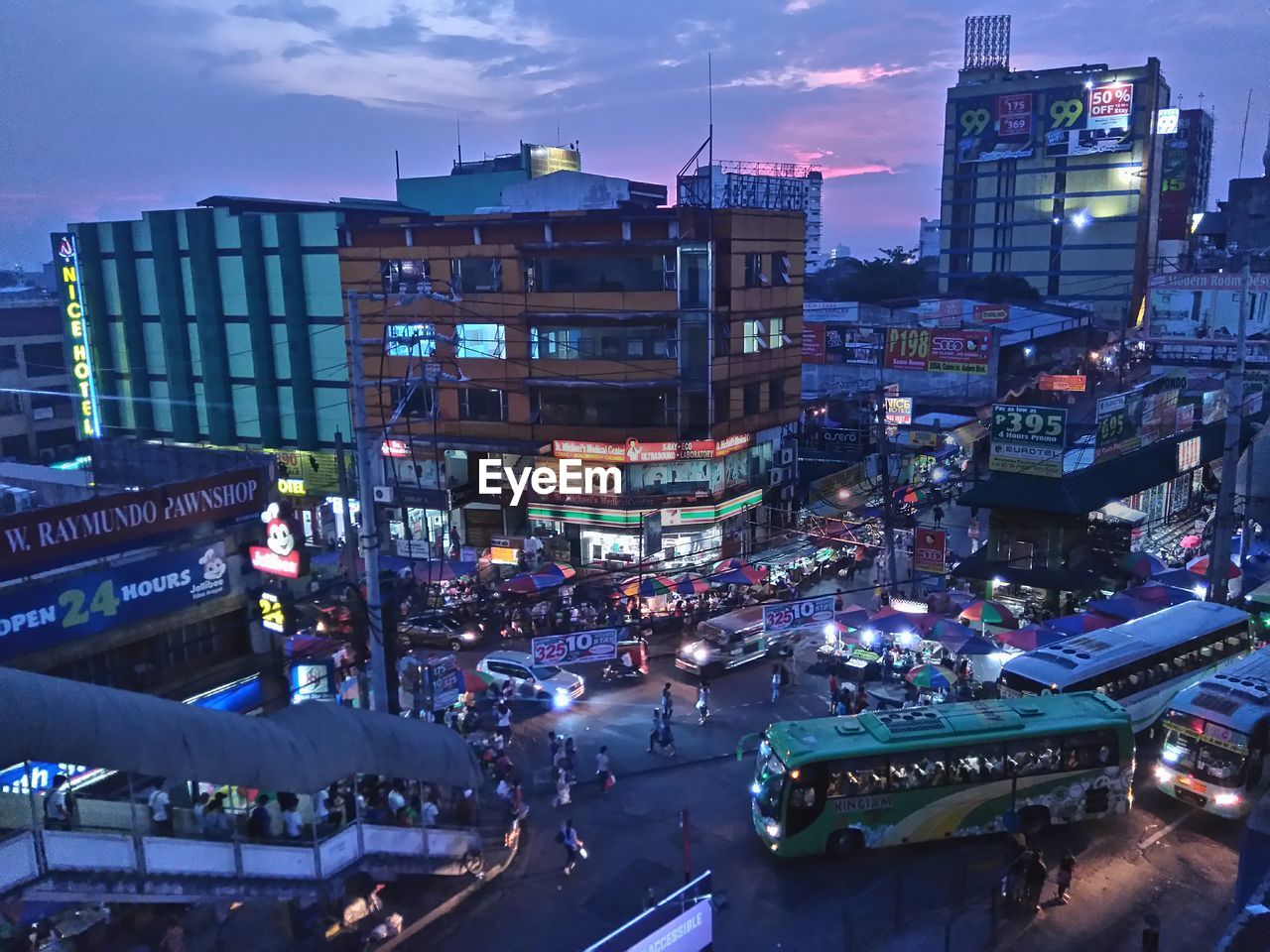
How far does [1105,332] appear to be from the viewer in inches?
3174

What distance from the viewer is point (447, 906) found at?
16.4 meters

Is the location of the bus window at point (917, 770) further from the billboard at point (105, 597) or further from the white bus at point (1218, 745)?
the billboard at point (105, 597)

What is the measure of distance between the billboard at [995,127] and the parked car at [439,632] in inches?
3333

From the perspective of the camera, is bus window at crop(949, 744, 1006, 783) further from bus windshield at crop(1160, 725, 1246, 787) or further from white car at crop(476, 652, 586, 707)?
white car at crop(476, 652, 586, 707)

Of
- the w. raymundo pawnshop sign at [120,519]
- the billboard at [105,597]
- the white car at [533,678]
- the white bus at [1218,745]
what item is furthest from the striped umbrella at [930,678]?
the billboard at [105,597]

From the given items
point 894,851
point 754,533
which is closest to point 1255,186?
point 754,533

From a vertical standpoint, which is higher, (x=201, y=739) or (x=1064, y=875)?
(x=201, y=739)

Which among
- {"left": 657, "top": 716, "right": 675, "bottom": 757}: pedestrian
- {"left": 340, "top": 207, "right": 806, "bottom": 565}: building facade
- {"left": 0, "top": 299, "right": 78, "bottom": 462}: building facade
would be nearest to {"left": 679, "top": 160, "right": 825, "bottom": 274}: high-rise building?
{"left": 340, "top": 207, "right": 806, "bottom": 565}: building facade

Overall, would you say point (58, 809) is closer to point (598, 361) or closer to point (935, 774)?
point (935, 774)

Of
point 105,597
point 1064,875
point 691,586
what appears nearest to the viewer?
point 1064,875

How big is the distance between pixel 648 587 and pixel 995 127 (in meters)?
81.4

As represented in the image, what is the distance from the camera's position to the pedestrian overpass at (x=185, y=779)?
440 inches

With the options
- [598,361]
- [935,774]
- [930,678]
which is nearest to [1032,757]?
[935,774]

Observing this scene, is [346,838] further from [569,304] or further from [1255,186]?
[1255,186]
